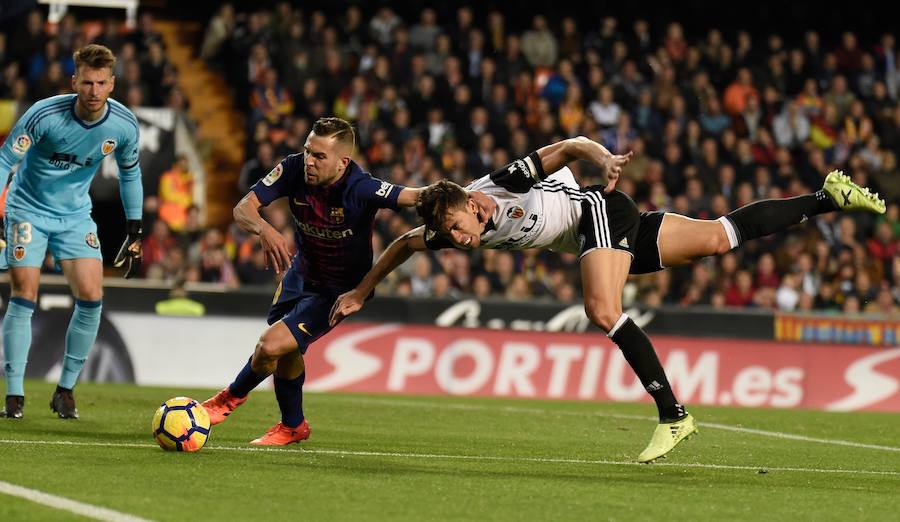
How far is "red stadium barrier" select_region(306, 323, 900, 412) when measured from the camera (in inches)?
622

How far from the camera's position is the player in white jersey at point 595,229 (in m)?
7.66

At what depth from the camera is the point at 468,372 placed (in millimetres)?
15906

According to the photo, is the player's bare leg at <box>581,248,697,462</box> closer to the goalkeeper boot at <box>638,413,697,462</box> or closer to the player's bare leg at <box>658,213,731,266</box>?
the goalkeeper boot at <box>638,413,697,462</box>

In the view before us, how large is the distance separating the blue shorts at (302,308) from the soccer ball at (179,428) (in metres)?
0.77

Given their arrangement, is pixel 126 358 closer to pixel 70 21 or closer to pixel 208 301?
pixel 208 301

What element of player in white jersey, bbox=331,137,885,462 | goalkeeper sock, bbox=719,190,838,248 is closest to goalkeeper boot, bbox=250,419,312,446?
player in white jersey, bbox=331,137,885,462

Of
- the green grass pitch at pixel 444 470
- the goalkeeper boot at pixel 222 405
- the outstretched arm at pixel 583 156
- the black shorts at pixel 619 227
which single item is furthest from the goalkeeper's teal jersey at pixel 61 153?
the black shorts at pixel 619 227

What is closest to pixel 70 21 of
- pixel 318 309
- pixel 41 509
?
Answer: pixel 318 309

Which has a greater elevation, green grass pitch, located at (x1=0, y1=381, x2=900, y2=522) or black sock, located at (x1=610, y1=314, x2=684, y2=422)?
black sock, located at (x1=610, y1=314, x2=684, y2=422)

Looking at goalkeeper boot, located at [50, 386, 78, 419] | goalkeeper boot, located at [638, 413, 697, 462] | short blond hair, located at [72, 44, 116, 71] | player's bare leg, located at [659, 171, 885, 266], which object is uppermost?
short blond hair, located at [72, 44, 116, 71]

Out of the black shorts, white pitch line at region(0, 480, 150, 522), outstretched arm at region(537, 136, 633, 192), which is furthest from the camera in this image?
the black shorts

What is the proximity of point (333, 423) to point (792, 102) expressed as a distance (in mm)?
13399

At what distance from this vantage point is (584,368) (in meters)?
16.2

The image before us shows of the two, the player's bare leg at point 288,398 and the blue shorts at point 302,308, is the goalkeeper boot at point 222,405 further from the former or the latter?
the blue shorts at point 302,308
